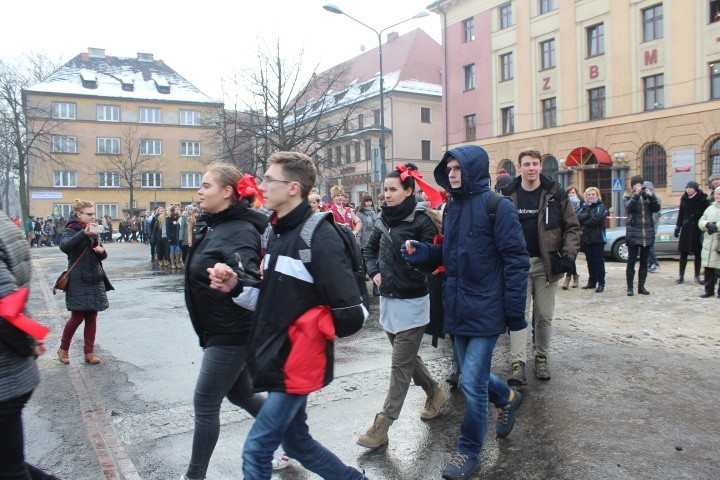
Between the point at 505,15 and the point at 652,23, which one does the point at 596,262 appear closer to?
the point at 652,23

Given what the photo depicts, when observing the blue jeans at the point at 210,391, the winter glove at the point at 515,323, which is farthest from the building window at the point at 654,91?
the blue jeans at the point at 210,391

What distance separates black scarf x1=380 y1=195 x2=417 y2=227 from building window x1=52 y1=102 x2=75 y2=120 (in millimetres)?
65760

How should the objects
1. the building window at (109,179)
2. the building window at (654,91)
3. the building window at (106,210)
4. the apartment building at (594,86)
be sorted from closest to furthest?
1. the apartment building at (594,86)
2. the building window at (654,91)
3. the building window at (106,210)
4. the building window at (109,179)

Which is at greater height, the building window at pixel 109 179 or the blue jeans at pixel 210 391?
the building window at pixel 109 179

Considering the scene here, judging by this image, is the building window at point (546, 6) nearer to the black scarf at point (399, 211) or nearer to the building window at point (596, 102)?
the building window at point (596, 102)

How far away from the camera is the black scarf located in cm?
464

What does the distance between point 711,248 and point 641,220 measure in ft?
3.79

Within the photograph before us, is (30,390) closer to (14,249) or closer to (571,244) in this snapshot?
(14,249)

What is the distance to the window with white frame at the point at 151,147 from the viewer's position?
2604 inches

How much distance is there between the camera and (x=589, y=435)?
4359 millimetres

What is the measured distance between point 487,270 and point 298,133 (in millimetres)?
32859

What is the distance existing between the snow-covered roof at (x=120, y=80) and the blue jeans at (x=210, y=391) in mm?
65558

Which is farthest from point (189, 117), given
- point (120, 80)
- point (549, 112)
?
point (549, 112)

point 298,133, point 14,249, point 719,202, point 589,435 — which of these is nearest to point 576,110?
point 298,133
